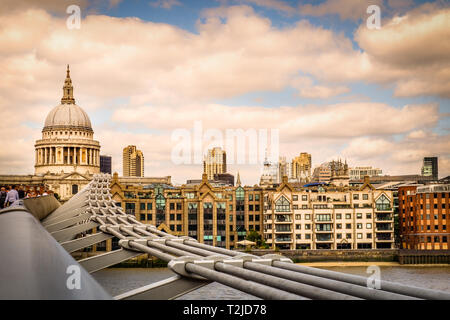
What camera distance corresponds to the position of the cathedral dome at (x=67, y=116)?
9094 centimetres

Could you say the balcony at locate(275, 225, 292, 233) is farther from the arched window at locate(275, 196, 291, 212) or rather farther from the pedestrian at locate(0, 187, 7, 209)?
the pedestrian at locate(0, 187, 7, 209)

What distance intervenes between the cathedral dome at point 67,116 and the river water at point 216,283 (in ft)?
178

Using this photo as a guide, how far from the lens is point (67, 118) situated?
91.2 m

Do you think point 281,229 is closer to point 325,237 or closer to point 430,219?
point 325,237

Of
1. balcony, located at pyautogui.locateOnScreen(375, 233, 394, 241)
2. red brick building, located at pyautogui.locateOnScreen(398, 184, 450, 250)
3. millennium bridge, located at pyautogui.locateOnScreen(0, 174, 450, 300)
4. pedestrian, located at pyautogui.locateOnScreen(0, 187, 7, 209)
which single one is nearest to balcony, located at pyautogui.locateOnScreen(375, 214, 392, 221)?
balcony, located at pyautogui.locateOnScreen(375, 233, 394, 241)

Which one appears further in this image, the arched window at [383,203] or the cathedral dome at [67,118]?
the cathedral dome at [67,118]

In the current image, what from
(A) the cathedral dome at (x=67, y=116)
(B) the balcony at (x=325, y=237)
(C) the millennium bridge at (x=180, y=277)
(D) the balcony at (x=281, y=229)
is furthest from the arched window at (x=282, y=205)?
(A) the cathedral dome at (x=67, y=116)

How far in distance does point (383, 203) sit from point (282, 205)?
8.20 meters

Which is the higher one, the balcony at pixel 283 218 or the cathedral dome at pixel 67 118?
the cathedral dome at pixel 67 118

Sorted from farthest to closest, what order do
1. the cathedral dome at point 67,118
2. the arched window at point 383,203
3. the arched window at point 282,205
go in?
the cathedral dome at point 67,118
the arched window at point 383,203
the arched window at point 282,205

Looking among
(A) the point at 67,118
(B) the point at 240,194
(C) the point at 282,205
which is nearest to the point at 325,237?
(C) the point at 282,205

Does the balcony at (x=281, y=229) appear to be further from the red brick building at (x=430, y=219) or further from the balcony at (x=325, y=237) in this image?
the red brick building at (x=430, y=219)
